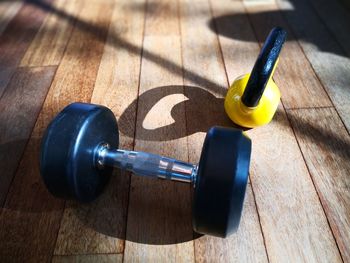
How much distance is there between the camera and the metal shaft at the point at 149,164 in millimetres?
747

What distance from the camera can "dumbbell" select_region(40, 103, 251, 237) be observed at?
62 centimetres

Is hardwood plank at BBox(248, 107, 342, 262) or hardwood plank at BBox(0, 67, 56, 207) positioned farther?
hardwood plank at BBox(0, 67, 56, 207)

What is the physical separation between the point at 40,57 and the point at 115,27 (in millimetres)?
346

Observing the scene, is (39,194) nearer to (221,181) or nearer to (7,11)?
(221,181)

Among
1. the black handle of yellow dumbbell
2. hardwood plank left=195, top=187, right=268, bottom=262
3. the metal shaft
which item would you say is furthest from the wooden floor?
the black handle of yellow dumbbell

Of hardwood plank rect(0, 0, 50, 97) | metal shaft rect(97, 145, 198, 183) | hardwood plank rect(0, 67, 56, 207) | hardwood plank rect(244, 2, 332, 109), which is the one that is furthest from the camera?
hardwood plank rect(0, 0, 50, 97)

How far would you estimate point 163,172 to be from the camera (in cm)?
76

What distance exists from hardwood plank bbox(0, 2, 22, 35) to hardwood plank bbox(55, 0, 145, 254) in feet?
1.94

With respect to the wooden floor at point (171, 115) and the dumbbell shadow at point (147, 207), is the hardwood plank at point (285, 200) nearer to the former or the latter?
the wooden floor at point (171, 115)

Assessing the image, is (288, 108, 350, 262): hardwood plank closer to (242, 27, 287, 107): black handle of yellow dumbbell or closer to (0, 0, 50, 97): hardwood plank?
(242, 27, 287, 107): black handle of yellow dumbbell

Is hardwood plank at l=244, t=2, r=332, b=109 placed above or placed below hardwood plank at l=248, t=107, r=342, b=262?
above

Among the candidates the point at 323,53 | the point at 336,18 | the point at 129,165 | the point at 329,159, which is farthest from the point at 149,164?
the point at 336,18

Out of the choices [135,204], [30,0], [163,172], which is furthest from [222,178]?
[30,0]

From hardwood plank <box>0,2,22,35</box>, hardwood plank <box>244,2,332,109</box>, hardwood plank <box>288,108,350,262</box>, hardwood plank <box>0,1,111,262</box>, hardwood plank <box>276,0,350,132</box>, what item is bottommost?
hardwood plank <box>0,2,22,35</box>
